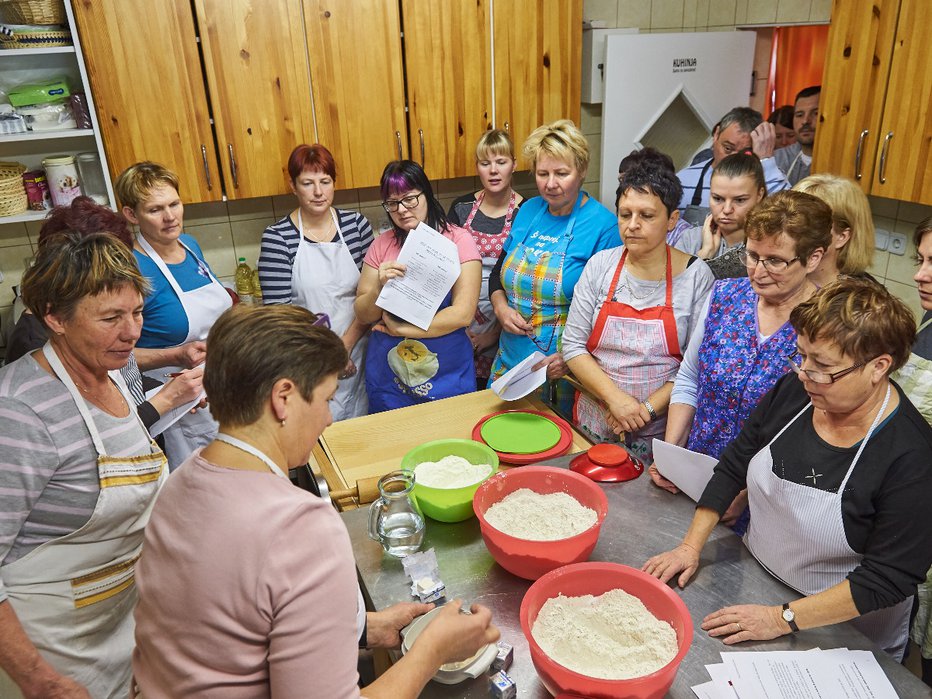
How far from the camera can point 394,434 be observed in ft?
6.68

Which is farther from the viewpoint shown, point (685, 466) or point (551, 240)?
point (551, 240)

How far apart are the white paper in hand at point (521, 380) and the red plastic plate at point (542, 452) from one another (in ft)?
0.25

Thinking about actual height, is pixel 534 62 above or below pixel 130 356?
above

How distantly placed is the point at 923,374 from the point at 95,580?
199 cm

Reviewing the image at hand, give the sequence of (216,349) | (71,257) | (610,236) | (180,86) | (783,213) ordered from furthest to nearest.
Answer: (180,86) → (610,236) → (783,213) → (71,257) → (216,349)

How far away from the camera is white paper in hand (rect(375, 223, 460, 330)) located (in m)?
2.51

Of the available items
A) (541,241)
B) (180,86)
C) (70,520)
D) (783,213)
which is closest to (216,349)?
(70,520)

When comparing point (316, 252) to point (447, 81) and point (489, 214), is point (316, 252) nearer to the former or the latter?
point (489, 214)

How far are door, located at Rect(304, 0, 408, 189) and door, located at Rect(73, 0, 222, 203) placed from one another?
517 millimetres

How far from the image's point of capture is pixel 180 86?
2822 millimetres

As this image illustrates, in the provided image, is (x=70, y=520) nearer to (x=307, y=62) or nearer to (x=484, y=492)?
(x=484, y=492)

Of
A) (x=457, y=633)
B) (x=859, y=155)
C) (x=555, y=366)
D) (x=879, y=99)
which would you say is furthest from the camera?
(x=859, y=155)

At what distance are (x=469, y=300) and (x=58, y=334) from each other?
148 centimetres

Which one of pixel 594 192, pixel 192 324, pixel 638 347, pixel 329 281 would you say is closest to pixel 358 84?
pixel 329 281
